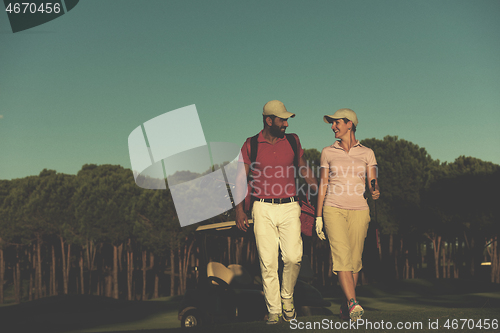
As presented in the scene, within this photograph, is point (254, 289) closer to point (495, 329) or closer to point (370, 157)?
point (370, 157)

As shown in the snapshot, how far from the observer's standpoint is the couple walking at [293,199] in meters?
5.86

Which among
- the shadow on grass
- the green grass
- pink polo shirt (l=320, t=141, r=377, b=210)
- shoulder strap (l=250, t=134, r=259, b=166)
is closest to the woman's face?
pink polo shirt (l=320, t=141, r=377, b=210)

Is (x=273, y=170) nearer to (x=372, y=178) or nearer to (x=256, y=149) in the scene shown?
(x=256, y=149)

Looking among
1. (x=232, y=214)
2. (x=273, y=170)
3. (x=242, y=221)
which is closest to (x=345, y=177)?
(x=273, y=170)

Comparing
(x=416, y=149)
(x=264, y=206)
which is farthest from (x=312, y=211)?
(x=416, y=149)

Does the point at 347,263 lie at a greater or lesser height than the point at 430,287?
greater

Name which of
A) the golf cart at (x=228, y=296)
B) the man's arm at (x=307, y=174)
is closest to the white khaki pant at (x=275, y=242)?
the man's arm at (x=307, y=174)

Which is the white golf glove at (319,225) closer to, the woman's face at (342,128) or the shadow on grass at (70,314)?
the woman's face at (342,128)

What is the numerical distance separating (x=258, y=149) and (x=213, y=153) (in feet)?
66.1

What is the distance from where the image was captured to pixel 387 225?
4144 cm

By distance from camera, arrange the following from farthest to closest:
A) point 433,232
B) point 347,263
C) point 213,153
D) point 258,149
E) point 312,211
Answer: point 433,232, point 213,153, point 312,211, point 258,149, point 347,263

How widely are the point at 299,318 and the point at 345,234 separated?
119cm

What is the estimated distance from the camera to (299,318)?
6.05m

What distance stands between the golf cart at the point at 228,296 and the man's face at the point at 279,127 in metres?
2.92
